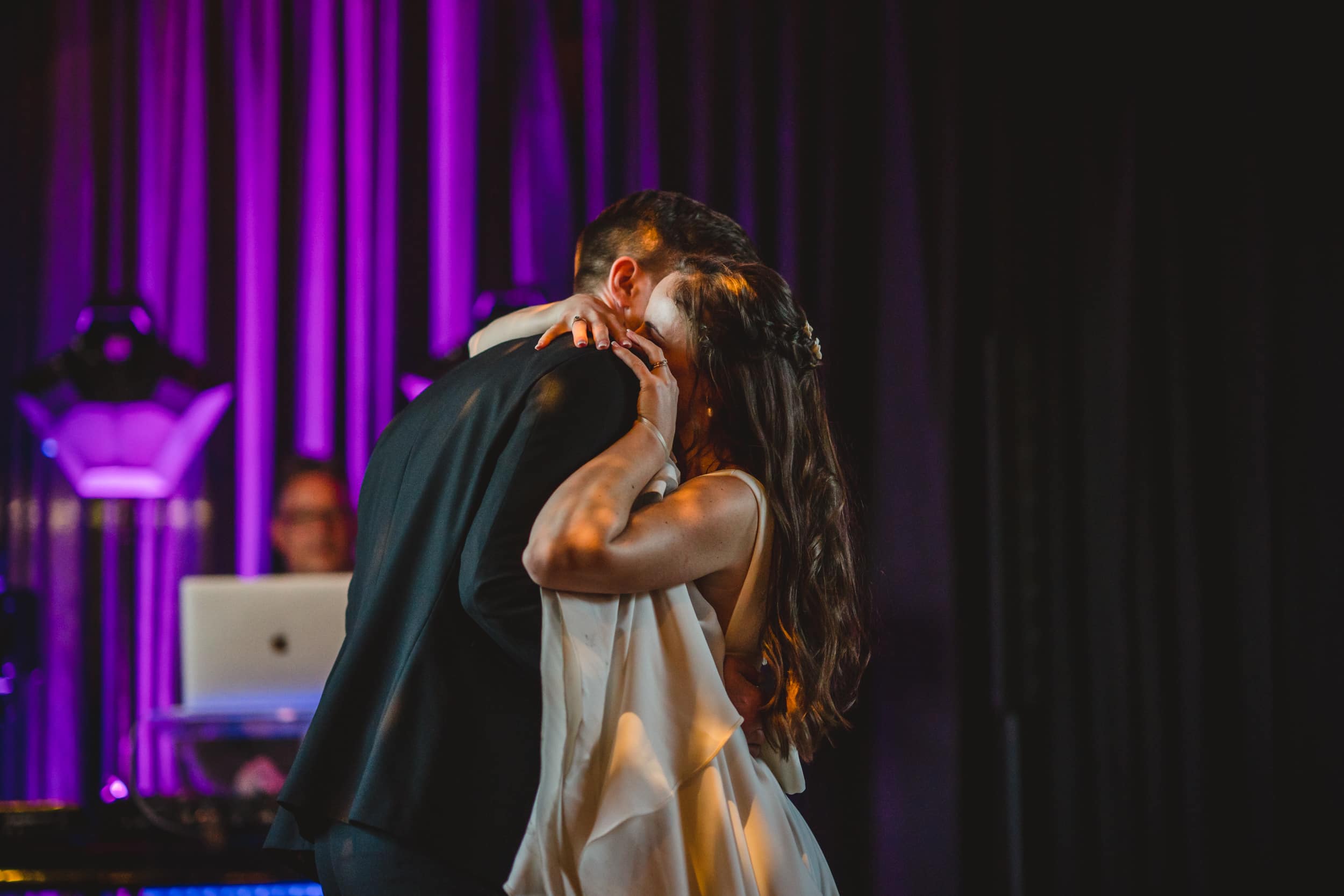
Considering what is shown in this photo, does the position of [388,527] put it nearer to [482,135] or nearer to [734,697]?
[734,697]

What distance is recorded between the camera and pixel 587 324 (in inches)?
54.9

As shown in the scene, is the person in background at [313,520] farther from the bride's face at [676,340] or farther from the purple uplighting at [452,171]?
the bride's face at [676,340]

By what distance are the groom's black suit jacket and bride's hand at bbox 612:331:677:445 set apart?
18 millimetres

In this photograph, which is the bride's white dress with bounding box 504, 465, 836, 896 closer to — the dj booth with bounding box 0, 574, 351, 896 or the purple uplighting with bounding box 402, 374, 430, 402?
the dj booth with bounding box 0, 574, 351, 896

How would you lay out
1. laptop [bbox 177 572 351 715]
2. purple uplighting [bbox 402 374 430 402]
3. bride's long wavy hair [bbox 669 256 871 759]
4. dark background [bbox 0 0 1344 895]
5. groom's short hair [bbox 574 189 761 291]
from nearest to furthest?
bride's long wavy hair [bbox 669 256 871 759]
groom's short hair [bbox 574 189 761 291]
laptop [bbox 177 572 351 715]
dark background [bbox 0 0 1344 895]
purple uplighting [bbox 402 374 430 402]

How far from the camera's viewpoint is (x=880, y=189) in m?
3.37

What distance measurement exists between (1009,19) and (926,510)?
155cm

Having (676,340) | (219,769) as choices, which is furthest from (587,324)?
(219,769)

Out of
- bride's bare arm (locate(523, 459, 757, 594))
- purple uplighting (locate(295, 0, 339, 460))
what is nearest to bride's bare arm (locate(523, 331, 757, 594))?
bride's bare arm (locate(523, 459, 757, 594))

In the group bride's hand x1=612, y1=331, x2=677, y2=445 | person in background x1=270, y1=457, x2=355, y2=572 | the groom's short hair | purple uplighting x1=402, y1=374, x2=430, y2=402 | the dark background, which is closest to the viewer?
bride's hand x1=612, y1=331, x2=677, y2=445

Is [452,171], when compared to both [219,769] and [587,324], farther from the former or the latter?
[587,324]

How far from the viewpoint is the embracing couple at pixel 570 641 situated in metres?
1.14

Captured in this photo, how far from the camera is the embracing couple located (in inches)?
44.8

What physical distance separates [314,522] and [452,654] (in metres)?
2.68
